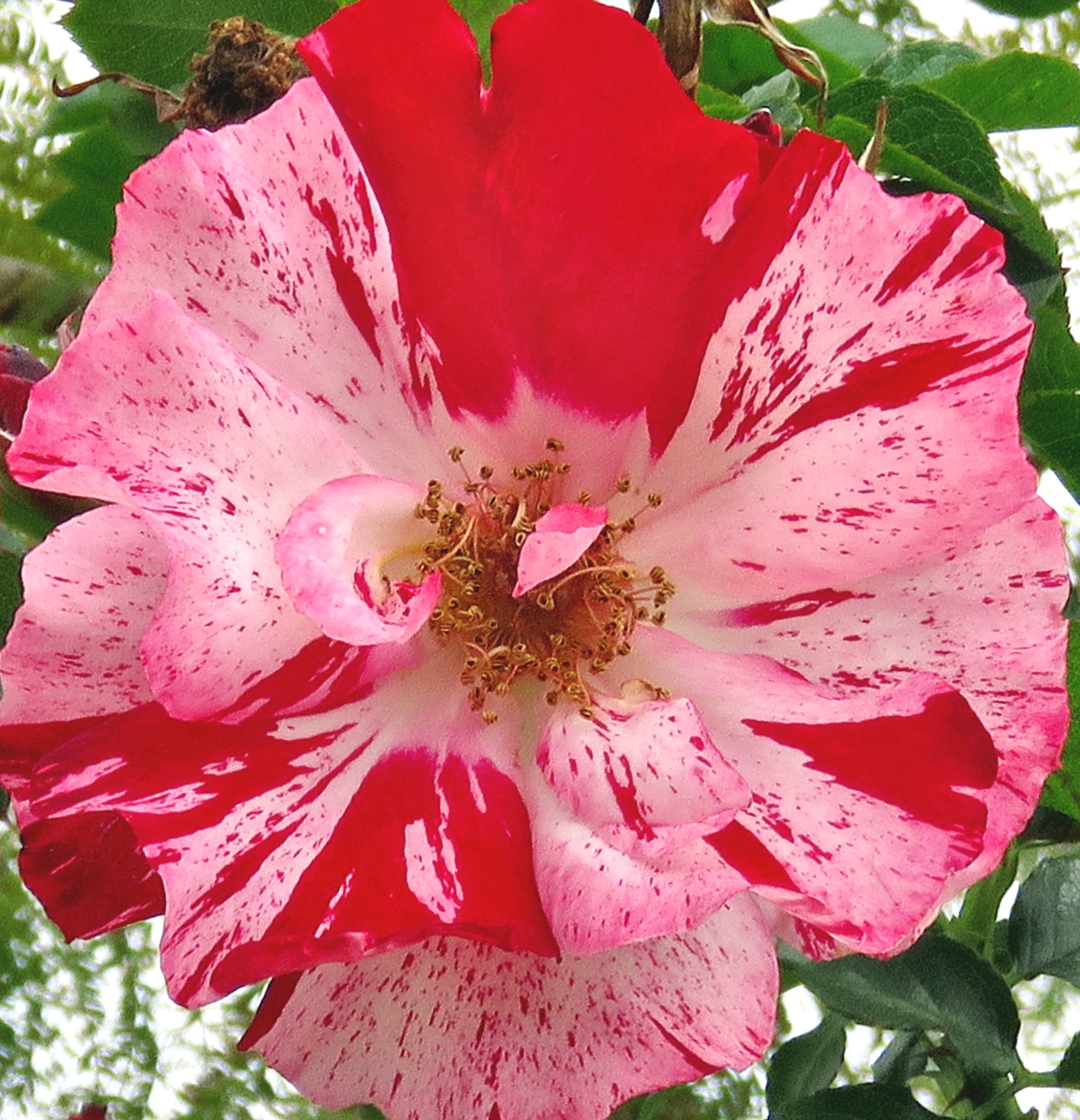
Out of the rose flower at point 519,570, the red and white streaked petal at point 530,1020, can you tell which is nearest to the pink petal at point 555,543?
the rose flower at point 519,570

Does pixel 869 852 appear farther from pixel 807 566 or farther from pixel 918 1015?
pixel 918 1015

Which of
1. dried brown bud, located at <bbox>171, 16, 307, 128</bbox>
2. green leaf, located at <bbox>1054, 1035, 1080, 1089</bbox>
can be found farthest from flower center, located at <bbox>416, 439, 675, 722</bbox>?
green leaf, located at <bbox>1054, 1035, 1080, 1089</bbox>

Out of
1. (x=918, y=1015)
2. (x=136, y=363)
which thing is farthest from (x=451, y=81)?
(x=918, y=1015)

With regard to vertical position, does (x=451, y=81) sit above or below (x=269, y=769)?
above

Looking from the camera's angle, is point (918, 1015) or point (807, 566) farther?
point (918, 1015)

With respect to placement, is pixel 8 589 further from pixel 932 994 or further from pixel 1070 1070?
pixel 1070 1070

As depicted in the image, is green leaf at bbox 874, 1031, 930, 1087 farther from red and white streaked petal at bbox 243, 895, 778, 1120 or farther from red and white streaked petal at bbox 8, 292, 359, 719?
red and white streaked petal at bbox 8, 292, 359, 719

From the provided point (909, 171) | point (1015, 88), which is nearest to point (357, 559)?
point (909, 171)
